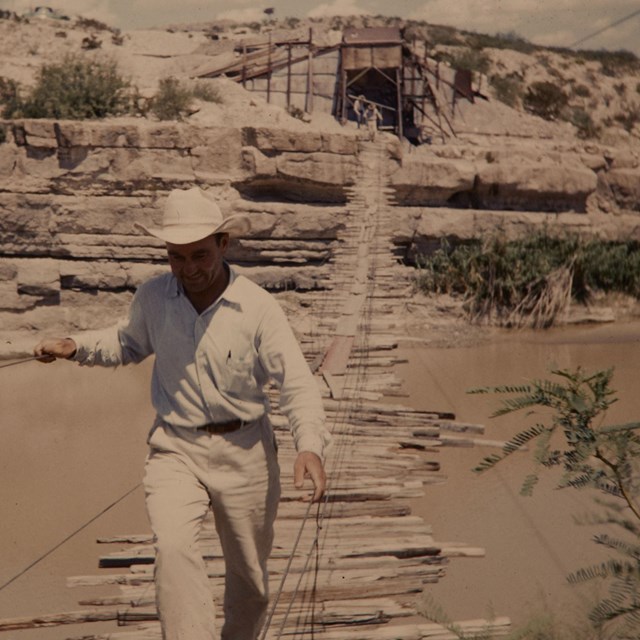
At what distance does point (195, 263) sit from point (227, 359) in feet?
0.91

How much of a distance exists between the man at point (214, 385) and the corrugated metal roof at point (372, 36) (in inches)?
702

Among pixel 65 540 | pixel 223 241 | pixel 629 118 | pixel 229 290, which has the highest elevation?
pixel 223 241

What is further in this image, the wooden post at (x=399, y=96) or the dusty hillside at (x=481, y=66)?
the dusty hillside at (x=481, y=66)

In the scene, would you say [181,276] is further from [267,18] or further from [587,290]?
[267,18]

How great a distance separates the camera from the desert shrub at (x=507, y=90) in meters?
26.2

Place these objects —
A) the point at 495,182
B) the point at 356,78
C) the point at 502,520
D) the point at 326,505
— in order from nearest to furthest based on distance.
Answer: the point at 326,505 < the point at 502,520 < the point at 495,182 < the point at 356,78

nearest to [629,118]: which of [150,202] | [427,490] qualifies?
[150,202]

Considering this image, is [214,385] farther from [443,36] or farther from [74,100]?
[443,36]

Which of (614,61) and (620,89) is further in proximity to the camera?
(614,61)

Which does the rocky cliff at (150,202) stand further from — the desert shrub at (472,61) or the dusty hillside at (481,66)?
the desert shrub at (472,61)

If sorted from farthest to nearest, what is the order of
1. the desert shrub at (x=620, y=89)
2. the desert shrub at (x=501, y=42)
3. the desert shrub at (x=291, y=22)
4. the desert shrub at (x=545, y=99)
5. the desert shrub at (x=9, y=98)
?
the desert shrub at (x=291, y=22) < the desert shrub at (x=501, y=42) < the desert shrub at (x=620, y=89) < the desert shrub at (x=545, y=99) < the desert shrub at (x=9, y=98)

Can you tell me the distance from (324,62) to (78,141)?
37.9 feet

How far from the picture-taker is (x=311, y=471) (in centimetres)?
253

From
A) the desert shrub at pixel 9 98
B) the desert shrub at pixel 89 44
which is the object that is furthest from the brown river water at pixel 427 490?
the desert shrub at pixel 89 44
